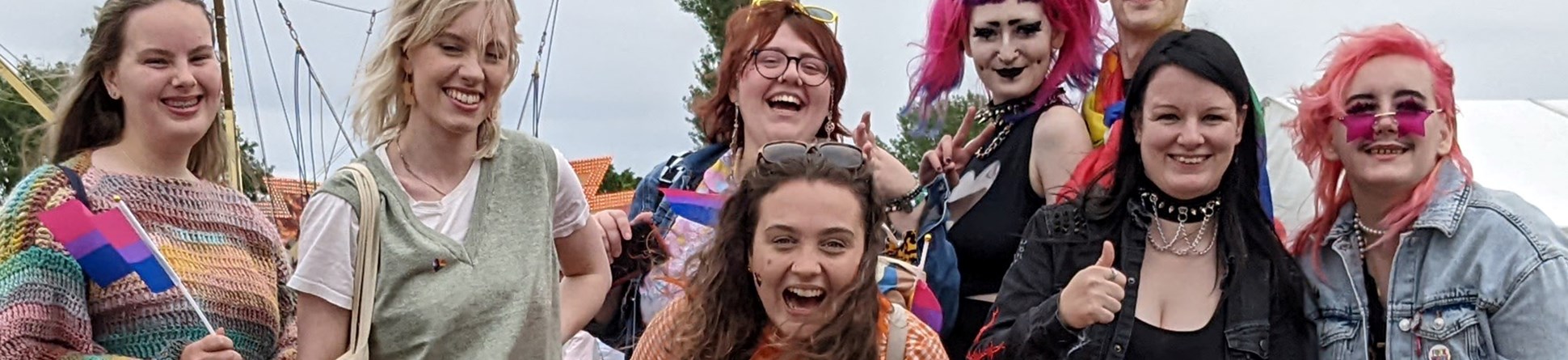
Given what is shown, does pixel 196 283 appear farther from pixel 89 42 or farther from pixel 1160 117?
pixel 1160 117

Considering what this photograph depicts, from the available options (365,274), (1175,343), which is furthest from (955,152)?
(365,274)

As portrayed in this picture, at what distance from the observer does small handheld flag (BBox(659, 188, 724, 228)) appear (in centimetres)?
367

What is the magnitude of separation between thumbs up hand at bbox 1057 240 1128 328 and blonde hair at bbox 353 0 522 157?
48.9 inches

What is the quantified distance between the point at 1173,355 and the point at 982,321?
761mm

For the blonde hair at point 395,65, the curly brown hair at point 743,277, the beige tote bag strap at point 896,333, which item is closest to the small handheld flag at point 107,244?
the blonde hair at point 395,65

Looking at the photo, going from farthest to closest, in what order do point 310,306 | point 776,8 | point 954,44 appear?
point 954,44 → point 776,8 → point 310,306

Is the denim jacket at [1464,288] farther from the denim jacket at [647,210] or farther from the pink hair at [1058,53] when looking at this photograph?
the denim jacket at [647,210]

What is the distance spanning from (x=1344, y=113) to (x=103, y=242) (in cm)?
256

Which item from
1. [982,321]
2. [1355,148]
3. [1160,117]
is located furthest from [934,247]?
[1355,148]

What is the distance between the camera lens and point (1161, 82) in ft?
10.4

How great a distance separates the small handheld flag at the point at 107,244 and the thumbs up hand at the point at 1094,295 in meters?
1.75

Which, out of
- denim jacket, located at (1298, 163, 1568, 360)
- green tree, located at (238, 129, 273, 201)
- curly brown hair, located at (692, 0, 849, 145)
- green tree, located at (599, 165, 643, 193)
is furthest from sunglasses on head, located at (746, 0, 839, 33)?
green tree, located at (599, 165, 643, 193)

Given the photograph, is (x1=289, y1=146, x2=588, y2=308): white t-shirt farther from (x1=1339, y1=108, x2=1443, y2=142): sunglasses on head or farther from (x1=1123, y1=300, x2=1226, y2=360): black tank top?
(x1=1339, y1=108, x2=1443, y2=142): sunglasses on head

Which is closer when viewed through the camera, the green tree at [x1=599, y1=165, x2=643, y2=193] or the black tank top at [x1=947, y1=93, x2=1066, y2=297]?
the black tank top at [x1=947, y1=93, x2=1066, y2=297]
